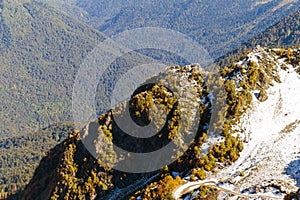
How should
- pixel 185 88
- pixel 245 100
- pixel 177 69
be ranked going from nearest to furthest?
pixel 245 100
pixel 185 88
pixel 177 69

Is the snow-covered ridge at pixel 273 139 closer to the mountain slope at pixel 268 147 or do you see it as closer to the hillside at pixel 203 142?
the mountain slope at pixel 268 147

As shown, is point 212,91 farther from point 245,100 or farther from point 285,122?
point 285,122

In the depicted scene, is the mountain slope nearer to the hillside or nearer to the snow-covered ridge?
the snow-covered ridge

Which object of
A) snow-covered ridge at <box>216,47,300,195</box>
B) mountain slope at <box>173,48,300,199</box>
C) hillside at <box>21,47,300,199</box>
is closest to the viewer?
mountain slope at <box>173,48,300,199</box>

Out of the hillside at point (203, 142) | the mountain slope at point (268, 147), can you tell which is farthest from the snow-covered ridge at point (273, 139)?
the hillside at point (203, 142)

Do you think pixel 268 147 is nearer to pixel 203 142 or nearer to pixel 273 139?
pixel 273 139

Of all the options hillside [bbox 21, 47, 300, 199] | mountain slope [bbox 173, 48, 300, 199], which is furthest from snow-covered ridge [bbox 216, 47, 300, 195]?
hillside [bbox 21, 47, 300, 199]

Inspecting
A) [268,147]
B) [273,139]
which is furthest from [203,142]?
[273,139]

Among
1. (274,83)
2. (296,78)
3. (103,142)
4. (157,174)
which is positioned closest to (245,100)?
(274,83)
